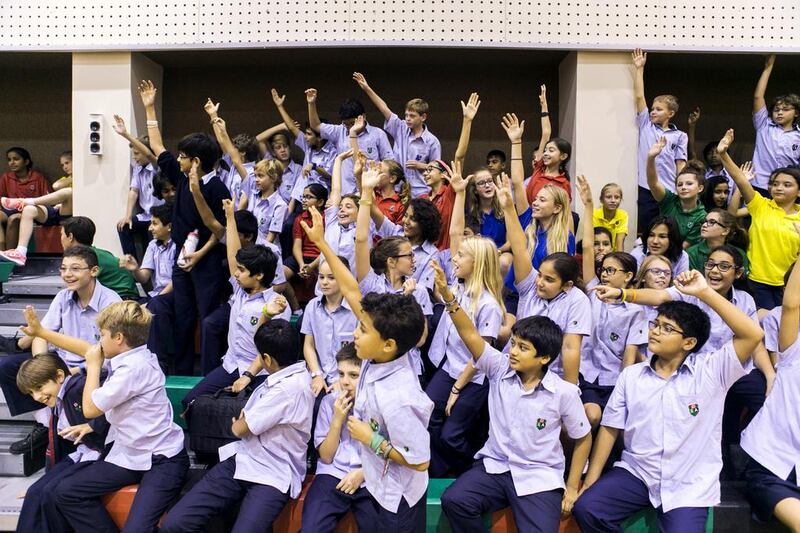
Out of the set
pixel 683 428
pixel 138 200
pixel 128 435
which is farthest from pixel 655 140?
pixel 128 435

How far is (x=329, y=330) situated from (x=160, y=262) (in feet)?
6.60

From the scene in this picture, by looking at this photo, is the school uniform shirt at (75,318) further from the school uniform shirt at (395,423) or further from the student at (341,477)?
the school uniform shirt at (395,423)

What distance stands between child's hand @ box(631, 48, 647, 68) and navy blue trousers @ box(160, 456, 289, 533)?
4.81m

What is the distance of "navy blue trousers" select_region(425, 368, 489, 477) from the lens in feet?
12.4

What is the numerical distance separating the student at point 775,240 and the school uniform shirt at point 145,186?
479 centimetres

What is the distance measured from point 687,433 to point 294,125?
202 inches

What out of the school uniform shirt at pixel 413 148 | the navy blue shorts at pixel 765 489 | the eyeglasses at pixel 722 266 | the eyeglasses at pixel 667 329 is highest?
the school uniform shirt at pixel 413 148

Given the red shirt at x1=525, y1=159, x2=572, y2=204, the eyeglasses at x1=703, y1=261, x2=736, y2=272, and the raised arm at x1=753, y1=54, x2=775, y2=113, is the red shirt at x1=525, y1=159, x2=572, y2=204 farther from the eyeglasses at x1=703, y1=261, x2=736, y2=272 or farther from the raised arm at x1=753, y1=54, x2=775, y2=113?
the raised arm at x1=753, y1=54, x2=775, y2=113

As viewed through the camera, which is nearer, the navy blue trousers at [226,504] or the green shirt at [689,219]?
the navy blue trousers at [226,504]

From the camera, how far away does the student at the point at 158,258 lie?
17.9 ft

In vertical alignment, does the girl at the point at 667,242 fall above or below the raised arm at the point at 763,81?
below

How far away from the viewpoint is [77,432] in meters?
3.53

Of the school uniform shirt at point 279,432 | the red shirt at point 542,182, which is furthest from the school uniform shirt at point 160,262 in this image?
the red shirt at point 542,182

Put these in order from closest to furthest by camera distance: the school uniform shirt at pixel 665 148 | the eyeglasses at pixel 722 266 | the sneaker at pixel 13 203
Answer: the eyeglasses at pixel 722 266 < the school uniform shirt at pixel 665 148 < the sneaker at pixel 13 203
